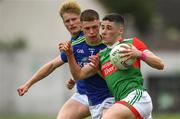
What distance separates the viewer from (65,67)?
43.6 metres

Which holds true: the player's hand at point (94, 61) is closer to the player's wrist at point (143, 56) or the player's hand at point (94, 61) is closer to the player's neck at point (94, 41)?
the player's neck at point (94, 41)

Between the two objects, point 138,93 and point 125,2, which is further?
point 125,2

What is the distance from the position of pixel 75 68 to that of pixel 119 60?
91 centimetres

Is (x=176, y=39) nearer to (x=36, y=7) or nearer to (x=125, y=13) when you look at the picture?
(x=125, y=13)

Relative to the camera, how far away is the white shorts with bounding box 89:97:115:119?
1264cm

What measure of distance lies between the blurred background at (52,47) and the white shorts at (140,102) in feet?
71.7

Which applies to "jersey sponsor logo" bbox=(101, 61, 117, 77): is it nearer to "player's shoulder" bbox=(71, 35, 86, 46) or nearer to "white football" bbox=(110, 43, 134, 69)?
"white football" bbox=(110, 43, 134, 69)

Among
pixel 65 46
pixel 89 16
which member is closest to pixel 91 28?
pixel 89 16

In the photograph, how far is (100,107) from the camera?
12.7 m

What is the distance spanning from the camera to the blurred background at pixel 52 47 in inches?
1735

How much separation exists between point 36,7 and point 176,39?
41.7 feet

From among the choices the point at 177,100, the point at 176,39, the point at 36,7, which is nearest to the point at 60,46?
the point at 177,100

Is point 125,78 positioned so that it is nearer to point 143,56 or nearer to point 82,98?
point 143,56

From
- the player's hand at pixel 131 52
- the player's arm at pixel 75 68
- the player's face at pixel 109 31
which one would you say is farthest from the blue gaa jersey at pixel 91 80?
the player's hand at pixel 131 52
